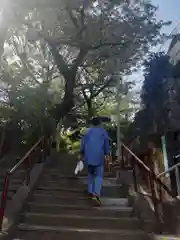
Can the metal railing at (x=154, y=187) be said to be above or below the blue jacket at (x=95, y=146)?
below

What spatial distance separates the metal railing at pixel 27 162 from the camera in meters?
4.98

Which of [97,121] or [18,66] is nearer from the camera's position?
[97,121]

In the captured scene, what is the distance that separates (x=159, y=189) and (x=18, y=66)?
13.5 m

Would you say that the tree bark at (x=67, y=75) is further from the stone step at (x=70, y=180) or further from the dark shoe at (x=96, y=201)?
the dark shoe at (x=96, y=201)

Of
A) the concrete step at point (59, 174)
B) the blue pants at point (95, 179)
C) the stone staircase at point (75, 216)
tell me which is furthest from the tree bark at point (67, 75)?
the blue pants at point (95, 179)

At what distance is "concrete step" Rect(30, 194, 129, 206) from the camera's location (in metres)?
6.70

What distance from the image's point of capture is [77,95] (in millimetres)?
21125

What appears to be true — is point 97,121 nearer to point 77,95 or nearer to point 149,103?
point 149,103

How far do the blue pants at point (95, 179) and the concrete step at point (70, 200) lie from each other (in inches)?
13.2

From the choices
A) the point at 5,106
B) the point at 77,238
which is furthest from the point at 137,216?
the point at 5,106

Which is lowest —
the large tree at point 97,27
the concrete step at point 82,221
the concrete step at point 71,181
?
the concrete step at point 82,221

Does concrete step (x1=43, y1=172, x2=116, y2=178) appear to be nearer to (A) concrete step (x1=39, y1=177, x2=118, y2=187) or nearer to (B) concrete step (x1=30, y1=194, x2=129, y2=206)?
(A) concrete step (x1=39, y1=177, x2=118, y2=187)

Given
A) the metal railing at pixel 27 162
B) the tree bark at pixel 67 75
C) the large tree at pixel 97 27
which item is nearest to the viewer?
the metal railing at pixel 27 162

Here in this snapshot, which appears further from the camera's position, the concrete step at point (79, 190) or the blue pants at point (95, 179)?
the concrete step at point (79, 190)
